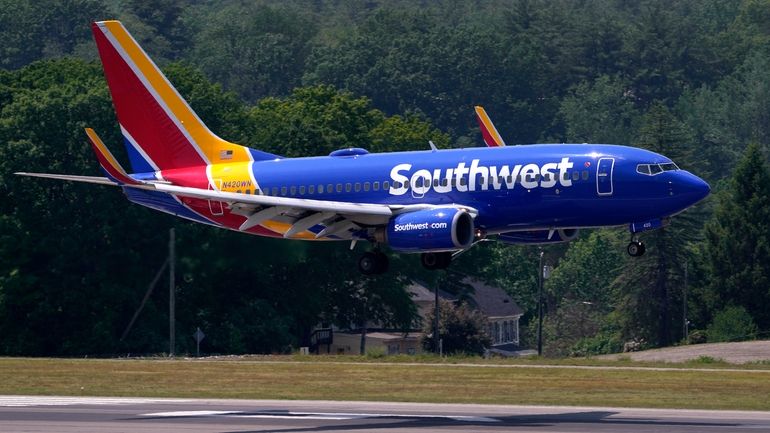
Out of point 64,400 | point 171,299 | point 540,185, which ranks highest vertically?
point 540,185

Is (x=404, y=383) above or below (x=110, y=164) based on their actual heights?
below

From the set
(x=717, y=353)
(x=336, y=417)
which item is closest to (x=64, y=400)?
(x=336, y=417)

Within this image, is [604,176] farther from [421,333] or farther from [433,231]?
Result: [421,333]

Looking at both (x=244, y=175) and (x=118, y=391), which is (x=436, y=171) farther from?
(x=118, y=391)

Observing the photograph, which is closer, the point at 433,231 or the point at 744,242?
the point at 433,231

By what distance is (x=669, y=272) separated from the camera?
13912 cm

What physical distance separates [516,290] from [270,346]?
71.3 metres

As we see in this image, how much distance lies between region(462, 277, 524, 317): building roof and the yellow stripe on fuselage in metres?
89.5

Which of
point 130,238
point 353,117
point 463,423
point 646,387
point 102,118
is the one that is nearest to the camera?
point 463,423

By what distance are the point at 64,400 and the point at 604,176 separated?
20.4 metres

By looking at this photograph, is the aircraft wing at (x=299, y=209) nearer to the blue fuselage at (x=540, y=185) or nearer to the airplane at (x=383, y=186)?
the airplane at (x=383, y=186)

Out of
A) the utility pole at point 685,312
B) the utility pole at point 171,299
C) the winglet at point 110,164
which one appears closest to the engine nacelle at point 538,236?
the winglet at point 110,164

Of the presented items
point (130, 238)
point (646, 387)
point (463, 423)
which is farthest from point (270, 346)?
point (463, 423)

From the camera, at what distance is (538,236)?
69688 mm
